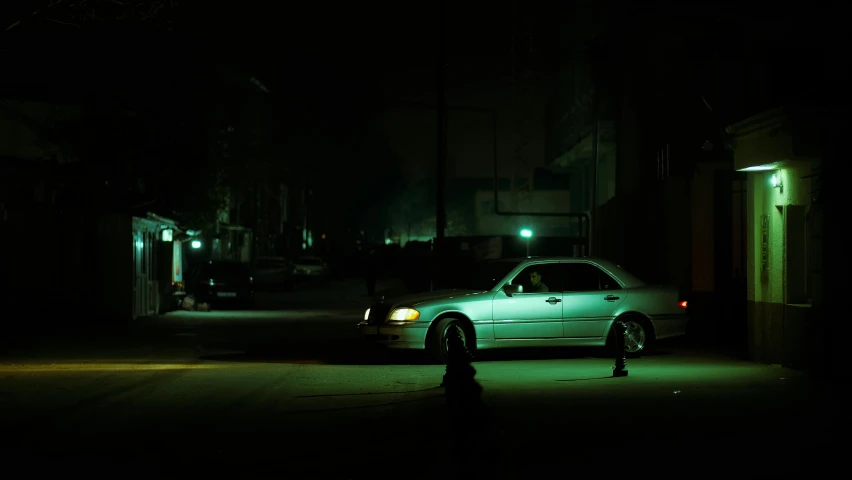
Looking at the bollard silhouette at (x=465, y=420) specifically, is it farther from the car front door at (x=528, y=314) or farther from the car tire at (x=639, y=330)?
the car tire at (x=639, y=330)

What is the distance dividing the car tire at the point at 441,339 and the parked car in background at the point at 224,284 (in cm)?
2242

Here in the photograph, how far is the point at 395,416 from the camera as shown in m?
11.2

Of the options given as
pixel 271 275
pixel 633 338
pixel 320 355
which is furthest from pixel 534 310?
pixel 271 275

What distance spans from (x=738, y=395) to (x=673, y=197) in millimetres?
11800

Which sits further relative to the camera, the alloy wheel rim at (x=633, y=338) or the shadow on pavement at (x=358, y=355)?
the shadow on pavement at (x=358, y=355)

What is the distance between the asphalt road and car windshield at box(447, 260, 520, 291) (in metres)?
1.23

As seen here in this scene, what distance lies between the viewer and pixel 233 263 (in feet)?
127

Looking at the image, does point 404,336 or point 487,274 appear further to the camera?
point 487,274

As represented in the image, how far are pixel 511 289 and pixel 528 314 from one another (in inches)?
19.1

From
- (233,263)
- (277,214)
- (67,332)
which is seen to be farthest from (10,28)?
(277,214)

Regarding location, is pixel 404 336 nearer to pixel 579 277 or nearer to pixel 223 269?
pixel 579 277

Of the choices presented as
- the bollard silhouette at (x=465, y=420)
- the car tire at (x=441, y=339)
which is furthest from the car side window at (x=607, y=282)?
the bollard silhouette at (x=465, y=420)

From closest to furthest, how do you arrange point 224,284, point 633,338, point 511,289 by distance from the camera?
point 511,289
point 633,338
point 224,284

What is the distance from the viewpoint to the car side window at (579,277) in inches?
691
